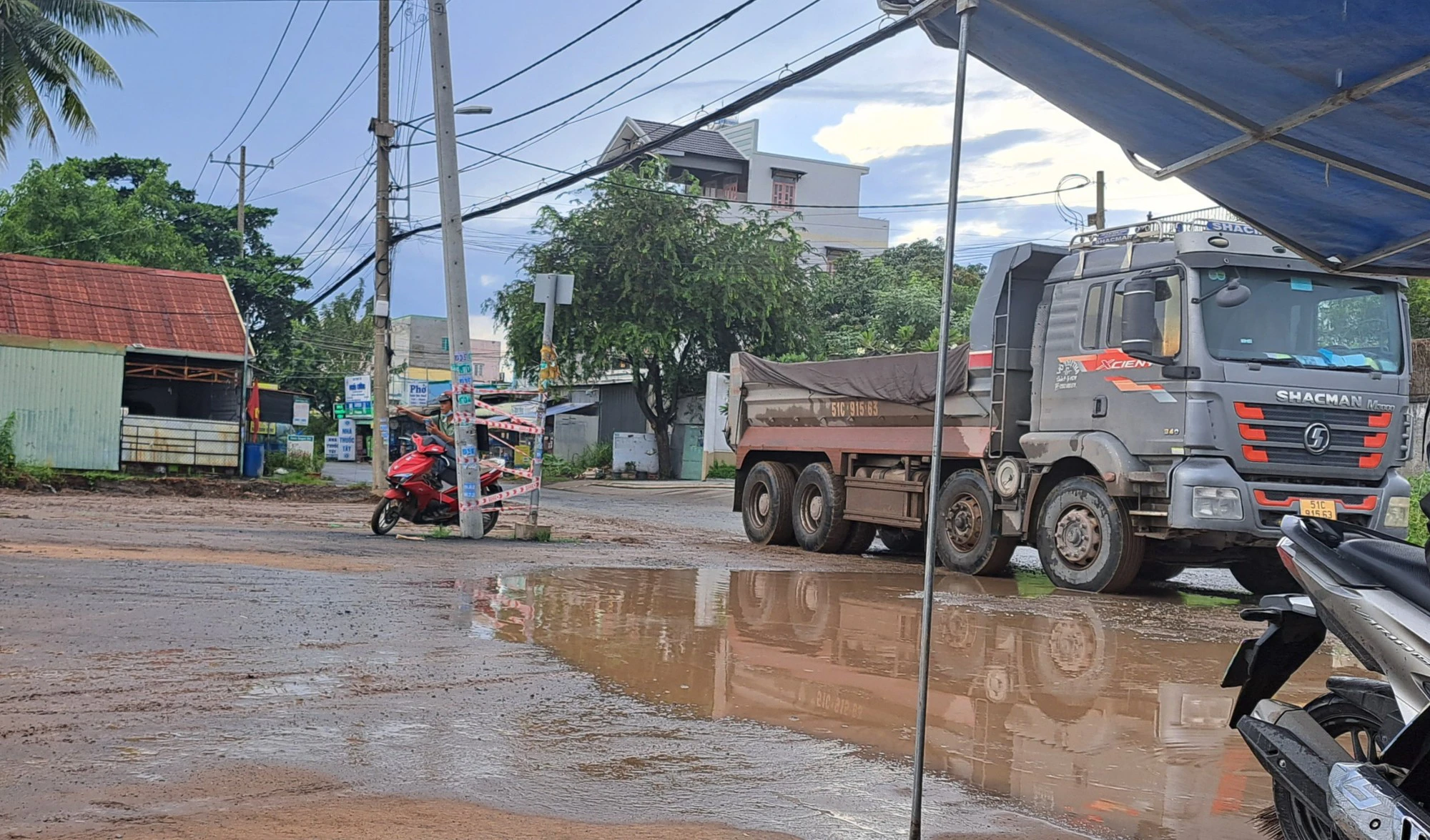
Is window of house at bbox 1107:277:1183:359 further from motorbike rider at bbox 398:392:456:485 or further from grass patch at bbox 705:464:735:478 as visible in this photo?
grass patch at bbox 705:464:735:478

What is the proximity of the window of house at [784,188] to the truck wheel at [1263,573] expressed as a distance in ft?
145

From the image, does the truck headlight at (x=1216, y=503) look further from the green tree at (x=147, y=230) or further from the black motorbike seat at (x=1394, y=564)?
the green tree at (x=147, y=230)

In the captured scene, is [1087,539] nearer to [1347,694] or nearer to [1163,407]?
[1163,407]

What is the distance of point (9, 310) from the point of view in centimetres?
2584

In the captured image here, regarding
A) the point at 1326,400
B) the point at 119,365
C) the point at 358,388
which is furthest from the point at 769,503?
the point at 358,388

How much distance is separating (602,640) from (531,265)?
28909mm

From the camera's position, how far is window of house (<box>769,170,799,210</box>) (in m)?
55.3

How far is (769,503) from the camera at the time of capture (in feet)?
51.2

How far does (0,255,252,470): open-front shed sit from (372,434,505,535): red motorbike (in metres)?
14.3

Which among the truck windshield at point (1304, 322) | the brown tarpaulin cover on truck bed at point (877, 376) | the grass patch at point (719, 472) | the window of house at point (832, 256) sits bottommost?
the grass patch at point (719, 472)

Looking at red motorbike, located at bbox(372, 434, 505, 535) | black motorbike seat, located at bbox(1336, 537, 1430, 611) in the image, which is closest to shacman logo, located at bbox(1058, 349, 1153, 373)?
black motorbike seat, located at bbox(1336, 537, 1430, 611)

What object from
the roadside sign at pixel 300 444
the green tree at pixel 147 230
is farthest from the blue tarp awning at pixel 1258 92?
the roadside sign at pixel 300 444

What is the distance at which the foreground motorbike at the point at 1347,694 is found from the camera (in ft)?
11.2

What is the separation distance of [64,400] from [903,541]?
18.9 m
